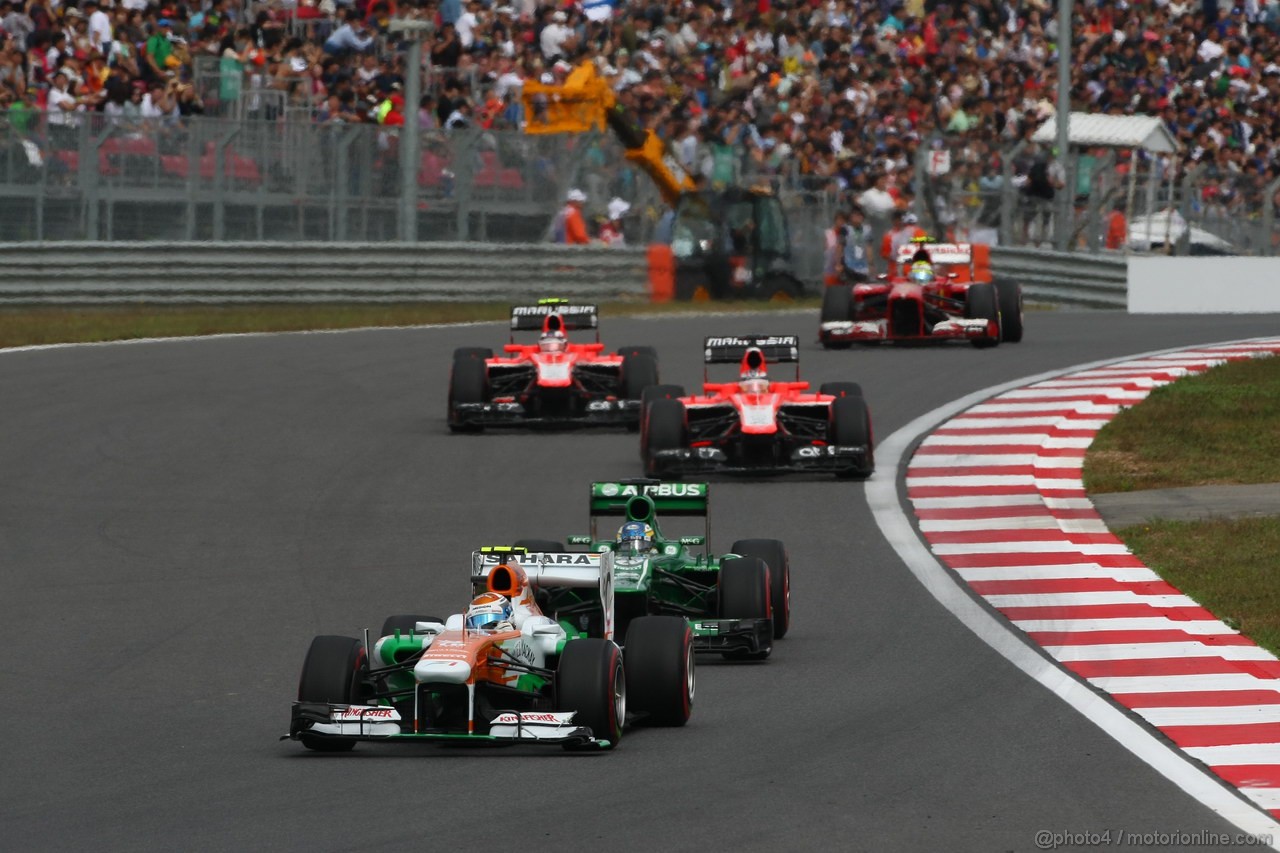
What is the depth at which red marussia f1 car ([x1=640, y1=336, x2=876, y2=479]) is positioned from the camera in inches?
635

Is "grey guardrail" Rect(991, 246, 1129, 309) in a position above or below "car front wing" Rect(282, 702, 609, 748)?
above

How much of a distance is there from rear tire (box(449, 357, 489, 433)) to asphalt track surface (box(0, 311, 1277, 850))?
30cm

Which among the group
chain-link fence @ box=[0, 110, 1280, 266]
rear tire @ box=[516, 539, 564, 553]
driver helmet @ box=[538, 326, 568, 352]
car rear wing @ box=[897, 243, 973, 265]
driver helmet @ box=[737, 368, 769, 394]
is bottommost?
rear tire @ box=[516, 539, 564, 553]

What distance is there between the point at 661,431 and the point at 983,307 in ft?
29.7

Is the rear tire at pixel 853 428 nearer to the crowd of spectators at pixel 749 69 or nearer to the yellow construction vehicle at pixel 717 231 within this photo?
the crowd of spectators at pixel 749 69

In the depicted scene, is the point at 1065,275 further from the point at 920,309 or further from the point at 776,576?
the point at 776,576

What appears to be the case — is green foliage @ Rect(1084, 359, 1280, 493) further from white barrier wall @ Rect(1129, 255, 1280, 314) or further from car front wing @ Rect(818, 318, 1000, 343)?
white barrier wall @ Rect(1129, 255, 1280, 314)

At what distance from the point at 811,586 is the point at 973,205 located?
1887 centimetres

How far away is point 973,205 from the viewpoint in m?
30.4

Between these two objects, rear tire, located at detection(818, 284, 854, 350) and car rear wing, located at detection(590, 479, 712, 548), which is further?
rear tire, located at detection(818, 284, 854, 350)

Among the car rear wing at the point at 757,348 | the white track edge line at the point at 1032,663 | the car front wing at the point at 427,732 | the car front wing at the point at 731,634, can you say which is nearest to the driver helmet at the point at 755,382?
the car rear wing at the point at 757,348

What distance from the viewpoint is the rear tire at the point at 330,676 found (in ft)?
27.4

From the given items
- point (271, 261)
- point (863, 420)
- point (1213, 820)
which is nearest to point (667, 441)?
point (863, 420)

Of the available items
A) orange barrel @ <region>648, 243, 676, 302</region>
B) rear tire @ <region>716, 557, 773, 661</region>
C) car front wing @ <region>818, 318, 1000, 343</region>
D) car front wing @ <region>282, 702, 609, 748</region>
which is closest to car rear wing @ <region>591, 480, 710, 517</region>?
rear tire @ <region>716, 557, 773, 661</region>
